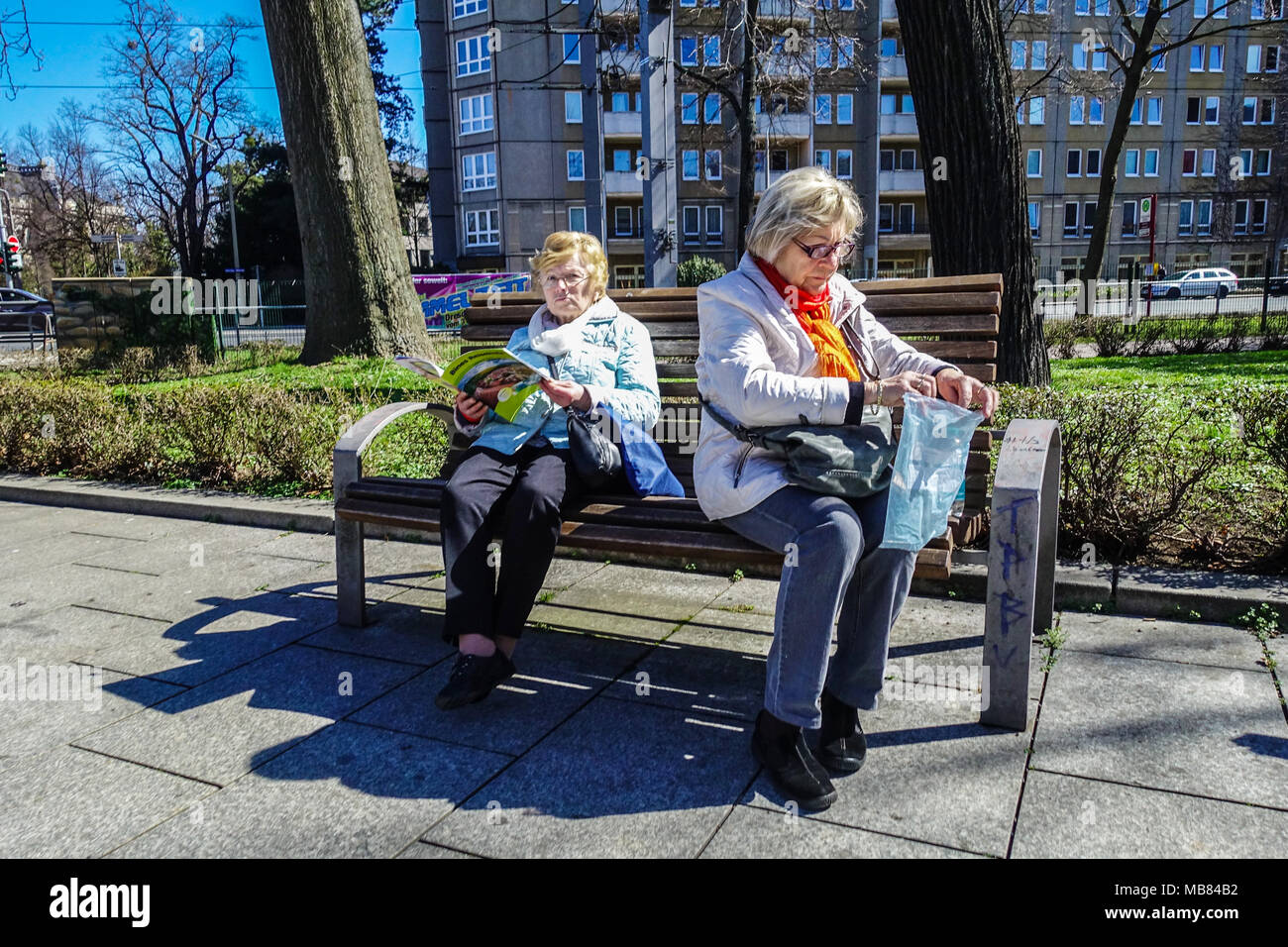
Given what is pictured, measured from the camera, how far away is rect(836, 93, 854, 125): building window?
46438mm

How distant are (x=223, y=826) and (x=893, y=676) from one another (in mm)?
2213

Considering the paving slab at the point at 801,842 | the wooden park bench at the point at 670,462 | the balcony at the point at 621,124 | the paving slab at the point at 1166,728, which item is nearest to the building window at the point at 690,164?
the balcony at the point at 621,124

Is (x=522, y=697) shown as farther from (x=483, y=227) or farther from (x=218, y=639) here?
(x=483, y=227)

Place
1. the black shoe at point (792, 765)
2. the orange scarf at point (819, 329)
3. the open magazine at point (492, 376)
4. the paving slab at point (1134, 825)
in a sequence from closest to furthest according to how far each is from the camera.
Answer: the paving slab at point (1134, 825) < the black shoe at point (792, 765) < the orange scarf at point (819, 329) < the open magazine at point (492, 376)

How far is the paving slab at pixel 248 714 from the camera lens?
3072 mm

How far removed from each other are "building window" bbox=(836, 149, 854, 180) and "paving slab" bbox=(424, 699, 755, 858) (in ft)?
155

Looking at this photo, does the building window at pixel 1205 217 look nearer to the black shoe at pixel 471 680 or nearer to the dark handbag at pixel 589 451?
the dark handbag at pixel 589 451

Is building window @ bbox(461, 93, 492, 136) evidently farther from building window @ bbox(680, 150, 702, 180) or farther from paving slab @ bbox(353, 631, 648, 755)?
paving slab @ bbox(353, 631, 648, 755)

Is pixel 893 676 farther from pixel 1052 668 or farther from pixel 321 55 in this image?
pixel 321 55

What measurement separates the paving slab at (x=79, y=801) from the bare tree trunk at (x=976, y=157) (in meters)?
5.30

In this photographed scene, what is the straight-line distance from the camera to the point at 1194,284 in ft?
123

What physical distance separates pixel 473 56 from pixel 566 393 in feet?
148

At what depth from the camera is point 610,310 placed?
157 inches

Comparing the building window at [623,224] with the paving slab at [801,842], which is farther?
the building window at [623,224]
